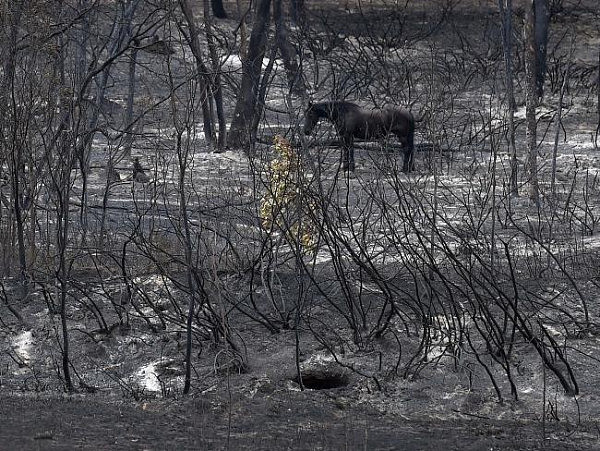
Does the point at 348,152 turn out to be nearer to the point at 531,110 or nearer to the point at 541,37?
the point at 531,110

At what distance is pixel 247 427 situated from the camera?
7.46 m

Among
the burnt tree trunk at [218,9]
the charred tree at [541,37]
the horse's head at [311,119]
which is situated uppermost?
the burnt tree trunk at [218,9]

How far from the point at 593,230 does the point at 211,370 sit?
4959 mm

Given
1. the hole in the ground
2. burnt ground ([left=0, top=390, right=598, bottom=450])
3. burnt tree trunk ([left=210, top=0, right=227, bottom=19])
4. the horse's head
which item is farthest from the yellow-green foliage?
burnt tree trunk ([left=210, top=0, right=227, bottom=19])

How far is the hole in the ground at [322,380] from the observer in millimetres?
8336

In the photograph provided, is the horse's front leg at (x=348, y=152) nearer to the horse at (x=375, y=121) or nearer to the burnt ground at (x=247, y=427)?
the horse at (x=375, y=121)

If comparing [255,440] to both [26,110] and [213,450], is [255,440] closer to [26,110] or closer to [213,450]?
[213,450]

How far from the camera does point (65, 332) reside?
26.7 ft

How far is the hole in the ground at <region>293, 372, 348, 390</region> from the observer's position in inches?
328

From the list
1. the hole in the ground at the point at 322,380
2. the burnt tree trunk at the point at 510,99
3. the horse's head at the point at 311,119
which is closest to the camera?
the hole in the ground at the point at 322,380

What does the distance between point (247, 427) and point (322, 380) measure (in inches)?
42.8

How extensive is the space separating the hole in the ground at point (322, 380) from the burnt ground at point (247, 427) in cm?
23

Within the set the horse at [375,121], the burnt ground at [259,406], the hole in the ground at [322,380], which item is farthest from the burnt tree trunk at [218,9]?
the hole in the ground at [322,380]

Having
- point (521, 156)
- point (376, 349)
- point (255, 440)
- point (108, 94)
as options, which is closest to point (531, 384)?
point (376, 349)
